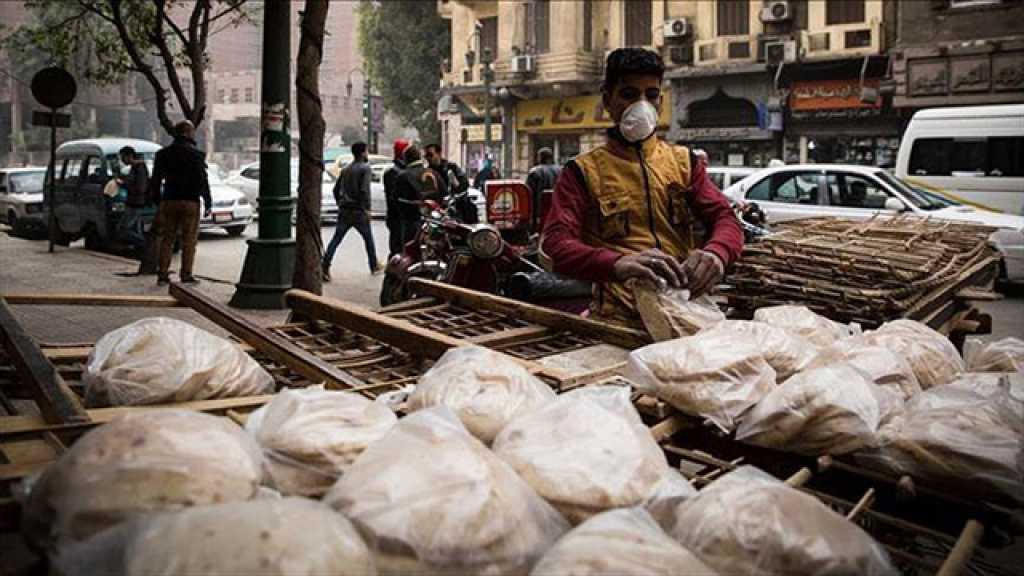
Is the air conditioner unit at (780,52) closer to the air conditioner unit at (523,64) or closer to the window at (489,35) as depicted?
the air conditioner unit at (523,64)

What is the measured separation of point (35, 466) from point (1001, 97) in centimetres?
2502

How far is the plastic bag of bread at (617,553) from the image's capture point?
1224mm

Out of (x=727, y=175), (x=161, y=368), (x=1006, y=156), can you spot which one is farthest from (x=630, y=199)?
(x=1006, y=156)

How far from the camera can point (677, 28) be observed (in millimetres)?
30375

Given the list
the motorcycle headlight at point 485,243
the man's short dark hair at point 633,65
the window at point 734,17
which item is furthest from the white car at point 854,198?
the window at point 734,17

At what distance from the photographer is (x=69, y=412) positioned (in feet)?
6.17

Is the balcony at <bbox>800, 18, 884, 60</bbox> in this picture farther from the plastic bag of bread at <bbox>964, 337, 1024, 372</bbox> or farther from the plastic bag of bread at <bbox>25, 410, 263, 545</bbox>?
the plastic bag of bread at <bbox>25, 410, 263, 545</bbox>

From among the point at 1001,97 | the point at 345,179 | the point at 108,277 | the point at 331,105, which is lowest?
the point at 108,277

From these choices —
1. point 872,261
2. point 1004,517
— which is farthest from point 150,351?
point 872,261

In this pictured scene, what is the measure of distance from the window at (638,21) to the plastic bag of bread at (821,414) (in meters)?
31.7

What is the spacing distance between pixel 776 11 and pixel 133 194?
2086 centimetres

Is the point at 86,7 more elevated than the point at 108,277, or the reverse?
the point at 86,7

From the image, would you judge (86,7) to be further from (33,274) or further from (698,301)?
(698,301)

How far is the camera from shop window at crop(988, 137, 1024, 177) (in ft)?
45.7
